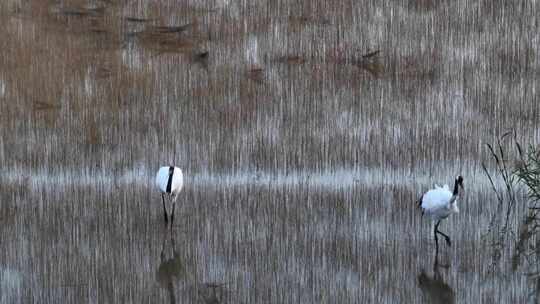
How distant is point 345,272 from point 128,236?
2334mm

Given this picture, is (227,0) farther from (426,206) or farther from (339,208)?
(426,206)

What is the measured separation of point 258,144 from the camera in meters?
14.1

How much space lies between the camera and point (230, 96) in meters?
15.5

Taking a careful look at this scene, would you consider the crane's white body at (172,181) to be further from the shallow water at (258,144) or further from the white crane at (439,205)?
the white crane at (439,205)

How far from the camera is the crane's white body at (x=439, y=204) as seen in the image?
997 cm

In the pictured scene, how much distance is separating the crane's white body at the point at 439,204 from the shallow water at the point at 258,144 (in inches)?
13.7

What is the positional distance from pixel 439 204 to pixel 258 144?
451 centimetres

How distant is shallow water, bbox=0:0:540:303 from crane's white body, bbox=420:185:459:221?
35 centimetres

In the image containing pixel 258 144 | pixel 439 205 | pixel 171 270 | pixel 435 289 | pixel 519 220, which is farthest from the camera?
pixel 258 144

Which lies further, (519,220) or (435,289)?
(519,220)

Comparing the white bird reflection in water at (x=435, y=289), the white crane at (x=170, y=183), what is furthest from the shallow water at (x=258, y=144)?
the white crane at (x=170, y=183)

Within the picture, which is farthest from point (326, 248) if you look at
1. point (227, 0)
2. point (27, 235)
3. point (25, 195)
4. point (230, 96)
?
point (227, 0)

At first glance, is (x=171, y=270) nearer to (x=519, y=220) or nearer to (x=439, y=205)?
(x=439, y=205)

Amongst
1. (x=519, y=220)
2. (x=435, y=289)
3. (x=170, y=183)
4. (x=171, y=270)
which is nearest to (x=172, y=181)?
(x=170, y=183)
